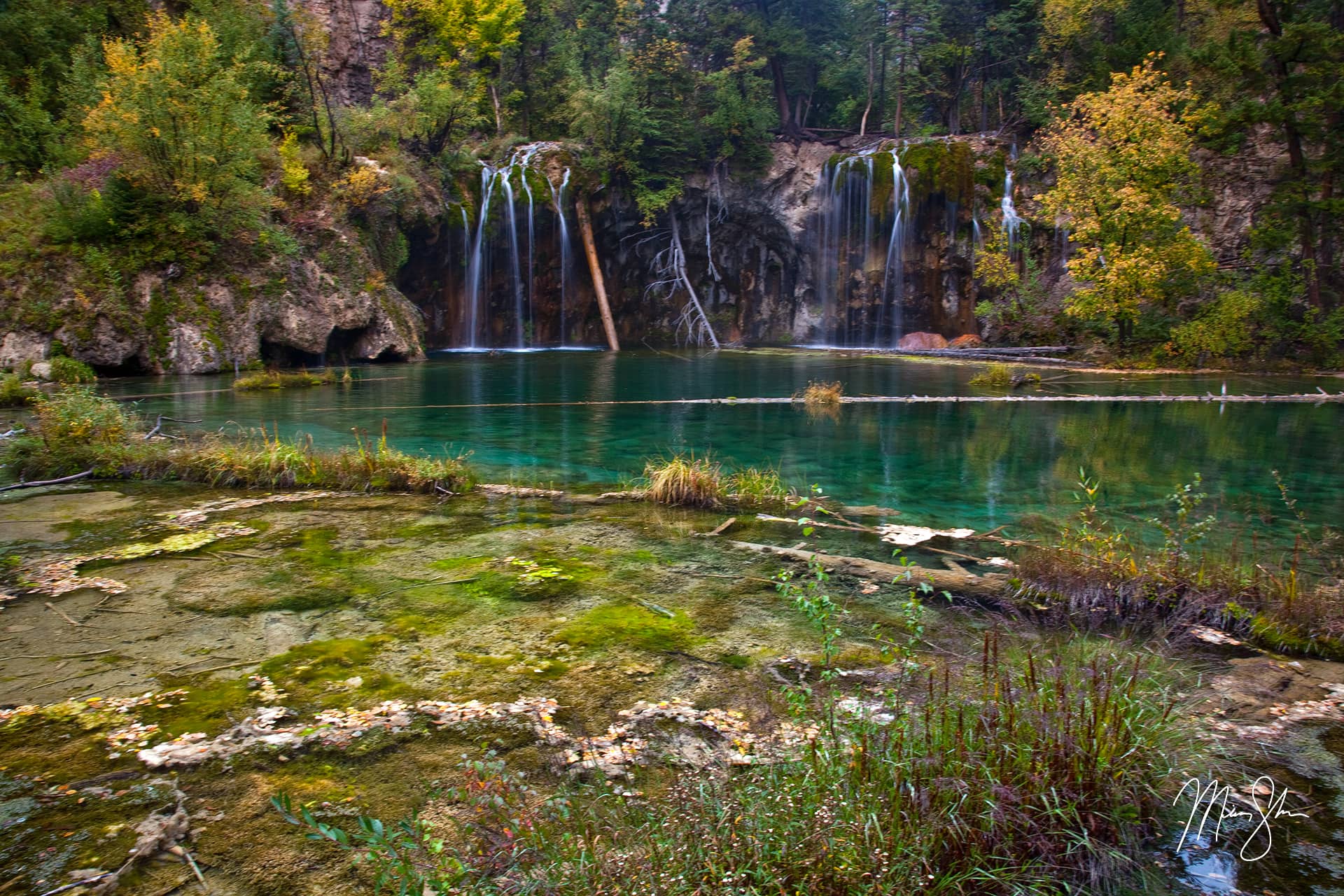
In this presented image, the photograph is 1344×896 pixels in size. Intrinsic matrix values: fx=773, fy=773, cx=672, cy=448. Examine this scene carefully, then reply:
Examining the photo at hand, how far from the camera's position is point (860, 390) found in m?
20.7

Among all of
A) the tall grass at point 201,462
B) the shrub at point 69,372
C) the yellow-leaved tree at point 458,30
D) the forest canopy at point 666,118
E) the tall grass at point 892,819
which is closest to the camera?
the tall grass at point 892,819

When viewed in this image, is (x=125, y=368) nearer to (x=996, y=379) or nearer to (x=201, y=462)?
(x=201, y=462)

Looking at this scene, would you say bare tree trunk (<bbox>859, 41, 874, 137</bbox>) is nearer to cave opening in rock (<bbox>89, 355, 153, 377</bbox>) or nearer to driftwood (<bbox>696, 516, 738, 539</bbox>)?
cave opening in rock (<bbox>89, 355, 153, 377</bbox>)

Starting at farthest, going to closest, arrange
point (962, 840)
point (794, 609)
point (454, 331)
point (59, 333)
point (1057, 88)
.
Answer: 1. point (454, 331)
2. point (1057, 88)
3. point (59, 333)
4. point (794, 609)
5. point (962, 840)

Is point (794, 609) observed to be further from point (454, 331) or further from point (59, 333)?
point (454, 331)

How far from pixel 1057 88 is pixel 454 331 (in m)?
28.5

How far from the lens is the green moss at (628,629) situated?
5.16 metres

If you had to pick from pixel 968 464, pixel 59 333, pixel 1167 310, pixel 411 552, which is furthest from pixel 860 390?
pixel 59 333

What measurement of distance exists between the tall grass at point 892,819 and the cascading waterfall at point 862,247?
35.5 m

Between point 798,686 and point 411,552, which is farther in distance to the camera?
point 411,552

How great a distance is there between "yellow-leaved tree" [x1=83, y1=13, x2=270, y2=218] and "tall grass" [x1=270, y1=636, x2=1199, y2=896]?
24.0 metres

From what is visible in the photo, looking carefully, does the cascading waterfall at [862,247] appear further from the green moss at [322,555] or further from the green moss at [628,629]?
the green moss at [628,629]
